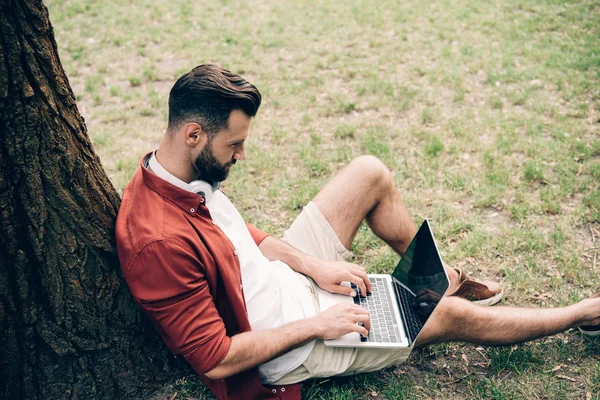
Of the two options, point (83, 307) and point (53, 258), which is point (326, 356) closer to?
point (83, 307)

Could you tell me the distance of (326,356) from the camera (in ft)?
8.79

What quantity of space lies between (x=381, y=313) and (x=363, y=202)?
2.42ft

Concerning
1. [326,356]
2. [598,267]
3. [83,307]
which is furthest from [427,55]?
[83,307]

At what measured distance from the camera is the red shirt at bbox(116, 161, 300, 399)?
2203 mm

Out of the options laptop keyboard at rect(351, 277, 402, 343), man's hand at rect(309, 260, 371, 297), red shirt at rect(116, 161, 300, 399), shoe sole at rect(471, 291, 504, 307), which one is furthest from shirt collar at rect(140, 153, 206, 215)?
shoe sole at rect(471, 291, 504, 307)

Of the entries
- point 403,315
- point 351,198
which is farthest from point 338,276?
point 351,198

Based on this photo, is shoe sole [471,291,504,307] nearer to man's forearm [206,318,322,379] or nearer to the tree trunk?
man's forearm [206,318,322,379]

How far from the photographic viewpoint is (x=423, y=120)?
566 cm

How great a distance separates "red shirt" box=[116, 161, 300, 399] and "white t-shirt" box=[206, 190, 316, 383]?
0.11 m

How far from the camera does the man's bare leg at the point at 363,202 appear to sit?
129 inches

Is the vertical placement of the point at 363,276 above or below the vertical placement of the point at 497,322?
above

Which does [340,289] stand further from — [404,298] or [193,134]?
[193,134]

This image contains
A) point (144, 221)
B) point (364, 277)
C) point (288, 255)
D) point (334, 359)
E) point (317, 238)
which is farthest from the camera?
point (317, 238)

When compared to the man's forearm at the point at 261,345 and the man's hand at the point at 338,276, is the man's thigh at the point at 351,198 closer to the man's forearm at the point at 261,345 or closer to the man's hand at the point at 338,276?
the man's hand at the point at 338,276
